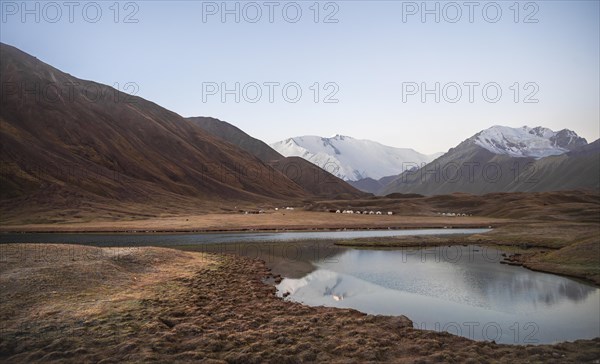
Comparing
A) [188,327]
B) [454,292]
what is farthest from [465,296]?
[188,327]

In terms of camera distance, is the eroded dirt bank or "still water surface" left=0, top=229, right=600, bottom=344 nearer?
the eroded dirt bank

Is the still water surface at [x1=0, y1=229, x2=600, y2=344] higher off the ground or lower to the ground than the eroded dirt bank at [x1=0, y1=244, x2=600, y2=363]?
lower

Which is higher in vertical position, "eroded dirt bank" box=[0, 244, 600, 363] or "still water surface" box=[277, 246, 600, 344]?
"eroded dirt bank" box=[0, 244, 600, 363]

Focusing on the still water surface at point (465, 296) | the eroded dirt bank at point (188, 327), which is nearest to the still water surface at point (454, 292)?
the still water surface at point (465, 296)

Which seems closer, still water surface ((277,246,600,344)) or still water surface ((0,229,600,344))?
still water surface ((277,246,600,344))

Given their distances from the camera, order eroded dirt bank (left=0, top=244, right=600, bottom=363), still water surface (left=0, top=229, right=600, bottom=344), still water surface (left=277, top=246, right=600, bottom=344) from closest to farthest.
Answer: eroded dirt bank (left=0, top=244, right=600, bottom=363), still water surface (left=277, top=246, right=600, bottom=344), still water surface (left=0, top=229, right=600, bottom=344)

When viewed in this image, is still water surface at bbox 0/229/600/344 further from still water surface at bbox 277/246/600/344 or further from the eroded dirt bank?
the eroded dirt bank

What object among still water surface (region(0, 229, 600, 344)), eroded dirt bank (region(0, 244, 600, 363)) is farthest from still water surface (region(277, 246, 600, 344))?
eroded dirt bank (region(0, 244, 600, 363))

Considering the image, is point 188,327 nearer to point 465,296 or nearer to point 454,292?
point 465,296

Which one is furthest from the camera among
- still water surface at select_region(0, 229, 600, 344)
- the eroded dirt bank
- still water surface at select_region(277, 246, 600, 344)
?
still water surface at select_region(0, 229, 600, 344)

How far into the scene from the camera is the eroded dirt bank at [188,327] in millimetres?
18578

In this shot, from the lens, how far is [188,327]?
72.1 ft

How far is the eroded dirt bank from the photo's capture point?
18.6 m

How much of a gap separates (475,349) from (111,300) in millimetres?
21187
